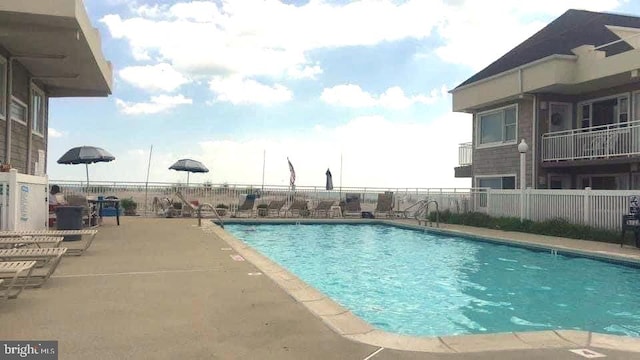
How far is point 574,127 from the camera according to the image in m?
18.5

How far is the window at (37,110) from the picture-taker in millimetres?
13974

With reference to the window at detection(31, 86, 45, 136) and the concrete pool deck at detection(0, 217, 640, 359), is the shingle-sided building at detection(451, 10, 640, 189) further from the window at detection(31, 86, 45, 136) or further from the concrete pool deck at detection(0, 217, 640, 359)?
the window at detection(31, 86, 45, 136)

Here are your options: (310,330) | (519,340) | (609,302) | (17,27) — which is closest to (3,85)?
(17,27)

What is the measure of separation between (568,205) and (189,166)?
48.4 feet

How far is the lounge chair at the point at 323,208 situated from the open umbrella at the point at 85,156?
868 centimetres

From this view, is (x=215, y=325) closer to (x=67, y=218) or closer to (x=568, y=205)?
(x=67, y=218)

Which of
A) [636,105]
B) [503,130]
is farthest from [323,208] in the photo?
[636,105]

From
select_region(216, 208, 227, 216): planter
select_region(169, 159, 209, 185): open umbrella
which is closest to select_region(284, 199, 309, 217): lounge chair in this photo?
select_region(216, 208, 227, 216): planter

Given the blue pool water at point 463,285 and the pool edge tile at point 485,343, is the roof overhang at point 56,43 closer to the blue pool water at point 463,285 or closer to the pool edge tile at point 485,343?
the blue pool water at point 463,285

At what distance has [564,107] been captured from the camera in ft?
61.5

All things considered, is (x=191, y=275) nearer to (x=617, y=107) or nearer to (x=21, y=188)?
(x=21, y=188)

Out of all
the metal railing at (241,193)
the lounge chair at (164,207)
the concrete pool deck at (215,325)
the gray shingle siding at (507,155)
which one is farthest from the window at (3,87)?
the gray shingle siding at (507,155)

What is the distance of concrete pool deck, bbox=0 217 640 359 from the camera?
3809 millimetres

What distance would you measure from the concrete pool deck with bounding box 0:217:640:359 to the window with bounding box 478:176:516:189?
585 inches
